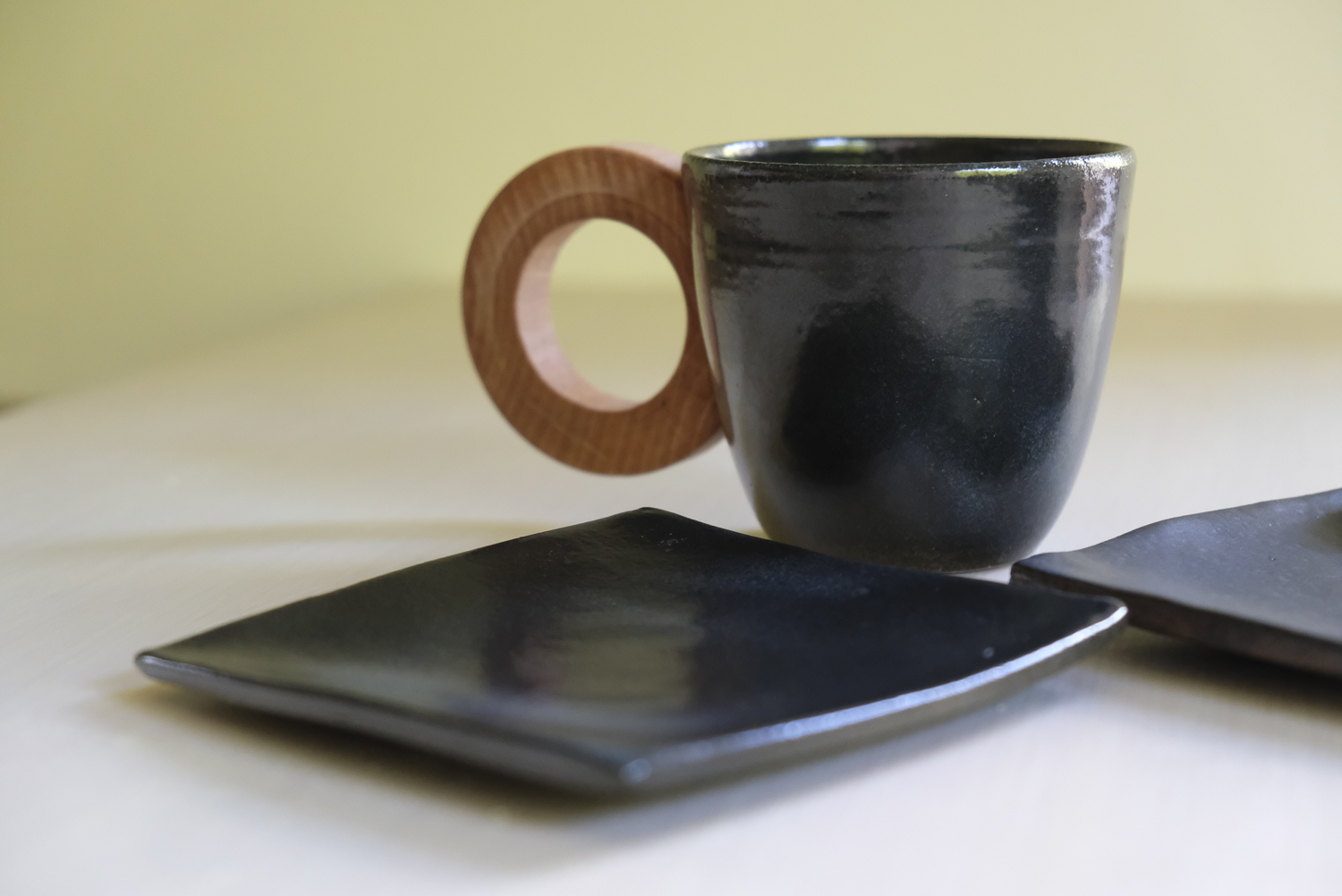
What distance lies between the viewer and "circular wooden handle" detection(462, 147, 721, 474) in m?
0.49

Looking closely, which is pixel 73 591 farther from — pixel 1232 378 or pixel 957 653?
pixel 1232 378

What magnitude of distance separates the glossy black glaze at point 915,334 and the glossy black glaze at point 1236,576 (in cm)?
5

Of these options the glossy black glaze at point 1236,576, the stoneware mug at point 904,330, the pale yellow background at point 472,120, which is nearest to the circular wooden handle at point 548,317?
the stoneware mug at point 904,330

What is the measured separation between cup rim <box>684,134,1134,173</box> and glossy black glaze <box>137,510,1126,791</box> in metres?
0.14

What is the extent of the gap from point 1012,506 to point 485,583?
17 cm

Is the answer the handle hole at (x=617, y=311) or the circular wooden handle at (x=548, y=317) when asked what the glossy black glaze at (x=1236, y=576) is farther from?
the handle hole at (x=617, y=311)

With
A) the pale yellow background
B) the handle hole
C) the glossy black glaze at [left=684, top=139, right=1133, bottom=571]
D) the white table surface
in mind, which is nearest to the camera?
the white table surface

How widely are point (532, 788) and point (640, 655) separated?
5 cm

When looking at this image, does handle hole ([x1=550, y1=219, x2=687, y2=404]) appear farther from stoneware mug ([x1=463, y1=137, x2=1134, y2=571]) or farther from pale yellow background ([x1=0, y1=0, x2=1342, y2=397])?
stoneware mug ([x1=463, y1=137, x2=1134, y2=571])

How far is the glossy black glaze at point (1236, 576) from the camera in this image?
336 millimetres

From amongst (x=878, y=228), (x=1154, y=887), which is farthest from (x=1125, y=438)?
(x=1154, y=887)

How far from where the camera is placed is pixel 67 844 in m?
0.29

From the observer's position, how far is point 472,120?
133 cm

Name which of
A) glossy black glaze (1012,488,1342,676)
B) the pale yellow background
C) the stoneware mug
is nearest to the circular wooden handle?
the stoneware mug
